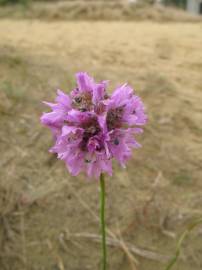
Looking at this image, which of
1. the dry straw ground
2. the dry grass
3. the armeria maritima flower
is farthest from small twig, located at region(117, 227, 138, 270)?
the dry grass

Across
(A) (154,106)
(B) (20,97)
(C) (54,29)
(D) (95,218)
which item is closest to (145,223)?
(D) (95,218)

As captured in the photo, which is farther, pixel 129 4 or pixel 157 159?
pixel 129 4

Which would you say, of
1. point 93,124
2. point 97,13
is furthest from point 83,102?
point 97,13

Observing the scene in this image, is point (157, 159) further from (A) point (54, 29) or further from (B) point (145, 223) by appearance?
(A) point (54, 29)

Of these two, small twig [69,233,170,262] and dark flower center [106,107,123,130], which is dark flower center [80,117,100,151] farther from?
small twig [69,233,170,262]

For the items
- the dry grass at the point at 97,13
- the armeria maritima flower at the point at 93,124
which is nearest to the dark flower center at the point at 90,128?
the armeria maritima flower at the point at 93,124

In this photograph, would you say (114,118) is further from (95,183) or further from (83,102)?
(95,183)
